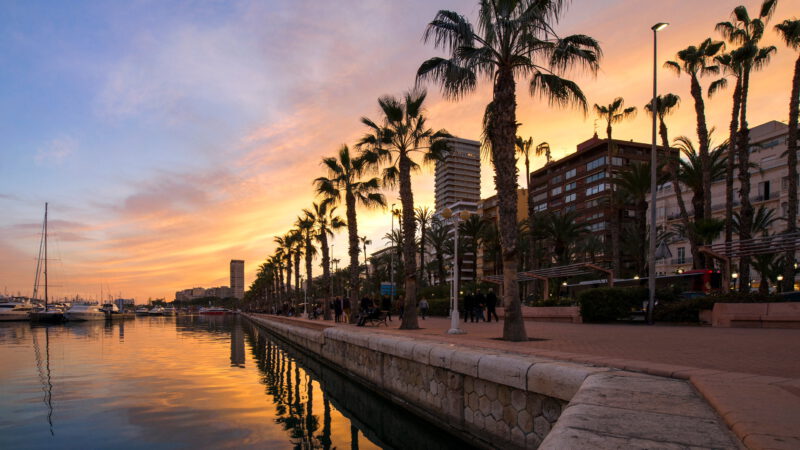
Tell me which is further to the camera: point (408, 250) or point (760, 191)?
point (760, 191)

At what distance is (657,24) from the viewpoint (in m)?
21.3

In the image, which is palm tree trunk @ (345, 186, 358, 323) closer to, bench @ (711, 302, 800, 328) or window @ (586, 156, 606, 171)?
bench @ (711, 302, 800, 328)

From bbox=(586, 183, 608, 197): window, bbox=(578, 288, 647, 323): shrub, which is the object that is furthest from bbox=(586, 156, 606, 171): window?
bbox=(578, 288, 647, 323): shrub

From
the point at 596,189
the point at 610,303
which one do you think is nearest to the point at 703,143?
the point at 610,303

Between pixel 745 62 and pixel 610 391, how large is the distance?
29595 millimetres

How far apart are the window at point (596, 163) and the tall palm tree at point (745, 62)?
5707 cm

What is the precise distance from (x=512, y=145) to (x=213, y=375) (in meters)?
11.8

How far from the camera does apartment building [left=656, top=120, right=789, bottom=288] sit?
5403 centimetres

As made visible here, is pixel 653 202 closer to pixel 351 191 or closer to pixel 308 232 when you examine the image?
pixel 351 191

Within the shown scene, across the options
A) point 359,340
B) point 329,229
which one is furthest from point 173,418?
point 329,229

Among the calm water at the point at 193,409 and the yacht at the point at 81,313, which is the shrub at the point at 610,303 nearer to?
the calm water at the point at 193,409

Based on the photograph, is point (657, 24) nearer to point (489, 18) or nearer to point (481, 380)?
point (489, 18)

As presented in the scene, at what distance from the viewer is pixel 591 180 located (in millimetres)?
87312

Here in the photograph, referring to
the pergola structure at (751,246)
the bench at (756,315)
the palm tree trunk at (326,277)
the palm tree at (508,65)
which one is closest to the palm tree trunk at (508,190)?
the palm tree at (508,65)
